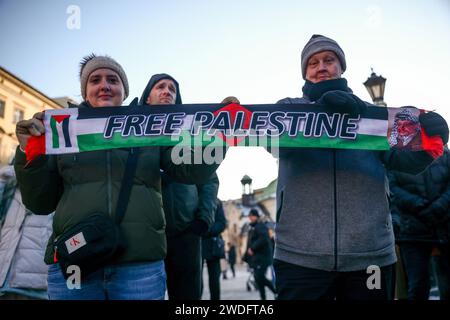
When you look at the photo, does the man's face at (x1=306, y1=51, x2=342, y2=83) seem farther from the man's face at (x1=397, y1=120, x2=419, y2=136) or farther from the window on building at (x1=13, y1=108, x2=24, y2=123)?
the window on building at (x1=13, y1=108, x2=24, y2=123)

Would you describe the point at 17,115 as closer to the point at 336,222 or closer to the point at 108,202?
the point at 108,202

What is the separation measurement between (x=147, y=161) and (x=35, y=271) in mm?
2071

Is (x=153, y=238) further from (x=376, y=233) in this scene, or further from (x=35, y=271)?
(x=35, y=271)

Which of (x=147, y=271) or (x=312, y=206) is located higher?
(x=312, y=206)

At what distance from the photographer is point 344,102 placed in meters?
2.56

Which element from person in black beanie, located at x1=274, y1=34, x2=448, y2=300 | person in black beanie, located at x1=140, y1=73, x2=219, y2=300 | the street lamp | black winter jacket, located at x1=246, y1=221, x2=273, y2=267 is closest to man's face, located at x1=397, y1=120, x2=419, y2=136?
person in black beanie, located at x1=274, y1=34, x2=448, y2=300

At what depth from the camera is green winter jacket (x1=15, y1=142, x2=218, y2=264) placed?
2186 millimetres

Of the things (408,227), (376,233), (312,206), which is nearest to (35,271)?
(312,206)

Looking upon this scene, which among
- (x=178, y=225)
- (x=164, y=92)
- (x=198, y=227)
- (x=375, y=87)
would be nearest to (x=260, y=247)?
(x=375, y=87)

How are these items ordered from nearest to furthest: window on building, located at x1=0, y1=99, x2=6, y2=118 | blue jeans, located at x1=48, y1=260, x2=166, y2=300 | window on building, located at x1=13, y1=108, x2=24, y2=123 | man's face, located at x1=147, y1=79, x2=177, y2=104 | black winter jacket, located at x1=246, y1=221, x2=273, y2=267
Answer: blue jeans, located at x1=48, y1=260, x2=166, y2=300, man's face, located at x1=147, y1=79, x2=177, y2=104, black winter jacket, located at x1=246, y1=221, x2=273, y2=267, window on building, located at x1=0, y1=99, x2=6, y2=118, window on building, located at x1=13, y1=108, x2=24, y2=123

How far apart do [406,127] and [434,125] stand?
0.20 meters

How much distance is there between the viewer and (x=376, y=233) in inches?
91.1

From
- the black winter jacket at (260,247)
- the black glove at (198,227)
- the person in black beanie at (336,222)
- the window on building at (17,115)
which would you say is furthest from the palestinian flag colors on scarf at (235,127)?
the window on building at (17,115)

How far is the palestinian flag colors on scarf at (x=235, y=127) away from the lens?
2719 millimetres
